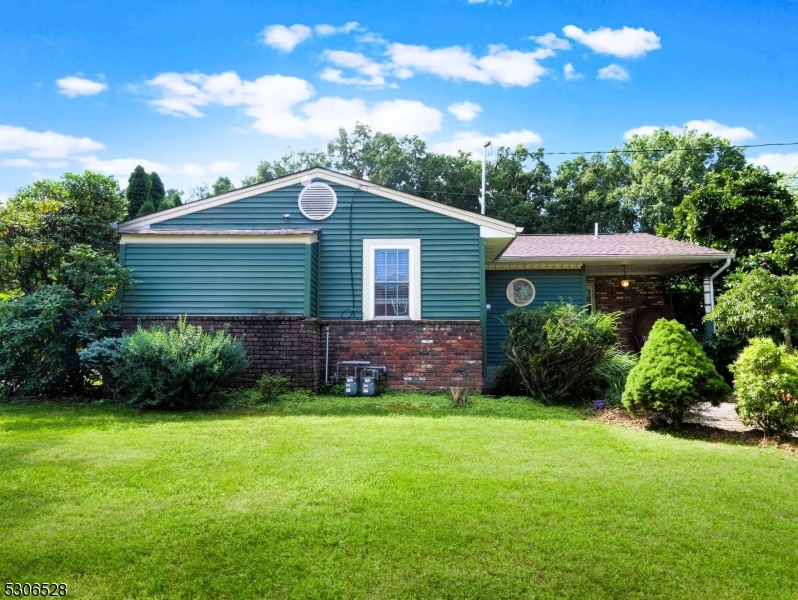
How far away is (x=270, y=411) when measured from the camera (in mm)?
7219

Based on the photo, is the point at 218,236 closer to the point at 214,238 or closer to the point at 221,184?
the point at 214,238

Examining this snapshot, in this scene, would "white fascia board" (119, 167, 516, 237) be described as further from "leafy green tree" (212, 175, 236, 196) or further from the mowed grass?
"leafy green tree" (212, 175, 236, 196)

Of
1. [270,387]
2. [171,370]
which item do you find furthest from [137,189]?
[270,387]

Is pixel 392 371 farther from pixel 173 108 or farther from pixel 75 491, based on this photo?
pixel 173 108

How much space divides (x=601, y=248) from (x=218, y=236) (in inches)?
366

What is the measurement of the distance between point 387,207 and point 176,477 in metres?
6.86

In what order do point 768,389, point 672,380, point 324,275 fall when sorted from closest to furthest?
point 768,389 → point 672,380 → point 324,275

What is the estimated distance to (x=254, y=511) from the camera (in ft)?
11.1

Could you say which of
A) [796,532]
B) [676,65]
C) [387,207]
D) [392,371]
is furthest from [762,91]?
[796,532]

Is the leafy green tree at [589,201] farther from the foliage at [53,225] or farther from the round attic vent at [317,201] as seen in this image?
the foliage at [53,225]

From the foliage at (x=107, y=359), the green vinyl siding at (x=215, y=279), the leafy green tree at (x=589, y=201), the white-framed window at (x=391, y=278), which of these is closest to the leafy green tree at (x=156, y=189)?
the green vinyl siding at (x=215, y=279)

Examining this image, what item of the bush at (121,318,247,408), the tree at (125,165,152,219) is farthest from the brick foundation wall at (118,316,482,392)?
the tree at (125,165,152,219)

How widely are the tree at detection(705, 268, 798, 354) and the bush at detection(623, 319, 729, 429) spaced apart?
275cm

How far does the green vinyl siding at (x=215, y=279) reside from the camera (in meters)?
9.12
